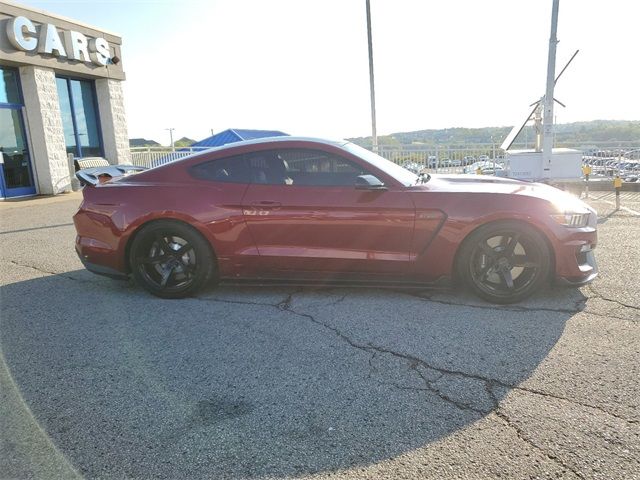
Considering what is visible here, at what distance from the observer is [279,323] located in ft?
12.1

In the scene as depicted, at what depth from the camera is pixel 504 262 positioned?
3951mm

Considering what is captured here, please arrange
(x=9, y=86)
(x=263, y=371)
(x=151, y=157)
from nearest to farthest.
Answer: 1. (x=263, y=371)
2. (x=9, y=86)
3. (x=151, y=157)

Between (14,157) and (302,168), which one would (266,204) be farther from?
(14,157)

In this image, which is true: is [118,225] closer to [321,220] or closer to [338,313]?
[321,220]

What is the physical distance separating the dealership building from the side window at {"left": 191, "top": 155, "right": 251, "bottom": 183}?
35.9 feet

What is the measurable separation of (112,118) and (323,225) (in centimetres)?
1395

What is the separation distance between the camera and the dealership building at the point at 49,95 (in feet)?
40.5

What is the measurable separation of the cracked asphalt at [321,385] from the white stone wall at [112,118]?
41.6 ft

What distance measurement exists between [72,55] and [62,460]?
1453 centimetres

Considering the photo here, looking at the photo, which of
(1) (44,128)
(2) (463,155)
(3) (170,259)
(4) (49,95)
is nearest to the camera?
(3) (170,259)

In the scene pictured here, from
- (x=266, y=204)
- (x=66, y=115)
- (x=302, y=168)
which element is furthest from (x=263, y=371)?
(x=66, y=115)

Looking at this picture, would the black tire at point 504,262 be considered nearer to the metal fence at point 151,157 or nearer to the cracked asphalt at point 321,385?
the cracked asphalt at point 321,385

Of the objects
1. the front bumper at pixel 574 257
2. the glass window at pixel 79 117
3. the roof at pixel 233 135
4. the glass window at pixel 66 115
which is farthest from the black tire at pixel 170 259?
the roof at pixel 233 135

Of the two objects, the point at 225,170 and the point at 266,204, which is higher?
the point at 225,170
